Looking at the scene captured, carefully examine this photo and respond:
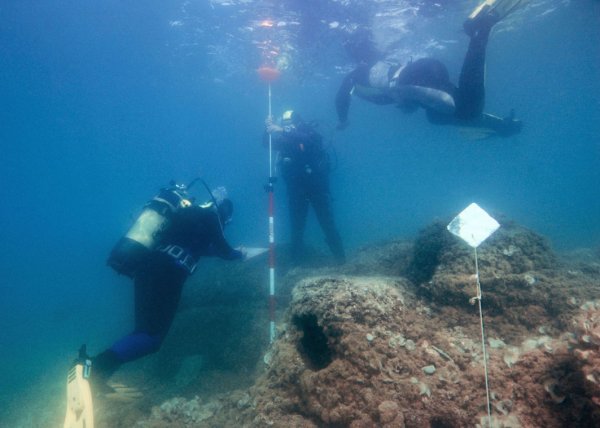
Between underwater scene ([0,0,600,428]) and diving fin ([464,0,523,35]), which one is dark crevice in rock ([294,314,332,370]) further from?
diving fin ([464,0,523,35])

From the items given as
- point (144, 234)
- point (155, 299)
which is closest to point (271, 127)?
point (144, 234)

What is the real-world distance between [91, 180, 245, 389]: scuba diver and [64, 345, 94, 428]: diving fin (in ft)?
1.97

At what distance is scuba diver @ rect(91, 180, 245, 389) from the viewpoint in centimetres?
526

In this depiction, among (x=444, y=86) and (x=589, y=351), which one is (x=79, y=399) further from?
(x=444, y=86)

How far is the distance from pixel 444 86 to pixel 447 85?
0.19ft

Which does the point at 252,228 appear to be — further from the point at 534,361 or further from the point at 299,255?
the point at 534,361

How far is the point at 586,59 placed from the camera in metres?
31.2

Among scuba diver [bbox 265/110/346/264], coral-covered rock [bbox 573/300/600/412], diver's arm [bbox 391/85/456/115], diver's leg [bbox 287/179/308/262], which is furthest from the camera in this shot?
diver's leg [bbox 287/179/308/262]

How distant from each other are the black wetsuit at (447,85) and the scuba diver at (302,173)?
131 centimetres

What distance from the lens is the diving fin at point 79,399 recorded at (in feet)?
11.7

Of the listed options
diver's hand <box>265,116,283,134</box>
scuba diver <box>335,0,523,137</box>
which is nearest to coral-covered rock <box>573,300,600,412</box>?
scuba diver <box>335,0,523,137</box>

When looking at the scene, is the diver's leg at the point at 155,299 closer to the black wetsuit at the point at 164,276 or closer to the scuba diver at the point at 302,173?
the black wetsuit at the point at 164,276

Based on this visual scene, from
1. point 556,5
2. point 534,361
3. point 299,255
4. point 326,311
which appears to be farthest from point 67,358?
point 556,5

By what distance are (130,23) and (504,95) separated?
44.2 m
